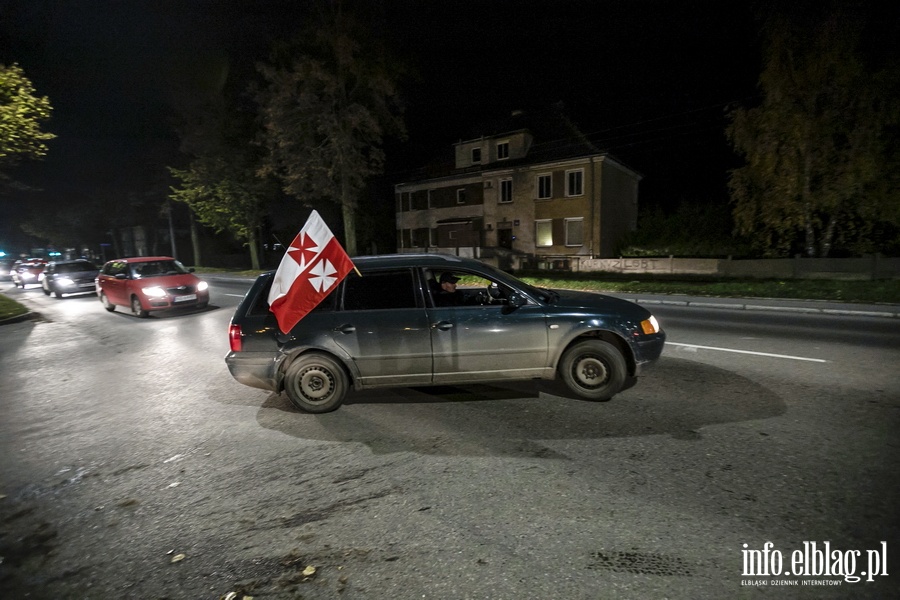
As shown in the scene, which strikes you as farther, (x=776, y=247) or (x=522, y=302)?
(x=776, y=247)

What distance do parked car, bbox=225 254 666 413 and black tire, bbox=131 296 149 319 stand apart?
1051 cm

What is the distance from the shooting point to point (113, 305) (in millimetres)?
15227

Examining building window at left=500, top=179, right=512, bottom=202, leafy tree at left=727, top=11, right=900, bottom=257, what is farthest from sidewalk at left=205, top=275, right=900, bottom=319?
building window at left=500, top=179, right=512, bottom=202

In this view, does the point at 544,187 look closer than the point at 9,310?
No

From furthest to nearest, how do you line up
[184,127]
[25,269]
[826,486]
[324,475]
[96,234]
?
[96,234], [184,127], [25,269], [324,475], [826,486]

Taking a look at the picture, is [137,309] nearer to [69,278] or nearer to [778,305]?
[69,278]

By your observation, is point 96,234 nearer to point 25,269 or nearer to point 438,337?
point 25,269

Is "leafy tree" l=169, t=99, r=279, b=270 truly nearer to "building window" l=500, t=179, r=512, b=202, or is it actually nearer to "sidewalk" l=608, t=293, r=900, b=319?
"building window" l=500, t=179, r=512, b=202

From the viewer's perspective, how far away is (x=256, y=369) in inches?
216

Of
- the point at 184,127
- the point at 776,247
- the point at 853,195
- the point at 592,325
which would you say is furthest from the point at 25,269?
the point at 853,195

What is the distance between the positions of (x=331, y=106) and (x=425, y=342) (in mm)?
25012

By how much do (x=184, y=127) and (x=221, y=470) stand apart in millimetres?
39744

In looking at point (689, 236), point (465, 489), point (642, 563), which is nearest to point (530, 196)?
point (689, 236)

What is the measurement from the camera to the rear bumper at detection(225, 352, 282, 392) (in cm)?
546
